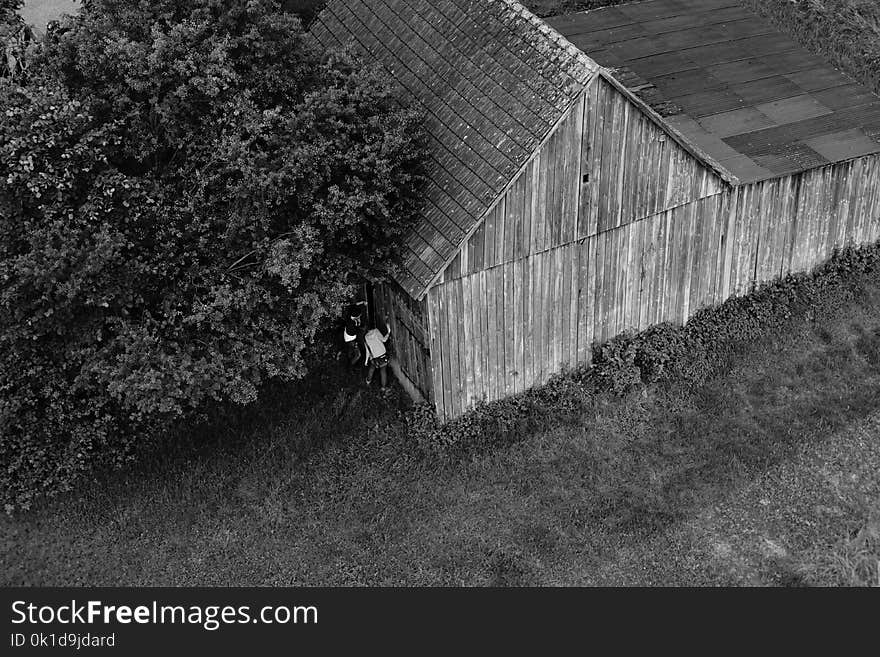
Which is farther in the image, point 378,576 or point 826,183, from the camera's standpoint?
point 826,183

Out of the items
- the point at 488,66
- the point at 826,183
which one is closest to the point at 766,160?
the point at 826,183

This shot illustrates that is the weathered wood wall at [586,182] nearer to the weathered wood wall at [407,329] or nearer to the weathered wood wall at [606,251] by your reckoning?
the weathered wood wall at [606,251]

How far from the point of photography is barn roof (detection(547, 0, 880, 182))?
18281mm

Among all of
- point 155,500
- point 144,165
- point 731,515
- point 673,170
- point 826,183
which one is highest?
point 144,165

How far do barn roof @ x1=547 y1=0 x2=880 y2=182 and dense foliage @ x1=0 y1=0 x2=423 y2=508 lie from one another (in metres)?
7.19

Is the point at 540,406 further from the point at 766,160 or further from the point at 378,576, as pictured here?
the point at 766,160

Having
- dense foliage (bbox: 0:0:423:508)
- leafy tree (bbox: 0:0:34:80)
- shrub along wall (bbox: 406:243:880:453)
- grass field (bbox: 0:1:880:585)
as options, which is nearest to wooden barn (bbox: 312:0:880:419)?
shrub along wall (bbox: 406:243:880:453)

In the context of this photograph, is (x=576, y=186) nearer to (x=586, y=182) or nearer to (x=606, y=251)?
(x=586, y=182)

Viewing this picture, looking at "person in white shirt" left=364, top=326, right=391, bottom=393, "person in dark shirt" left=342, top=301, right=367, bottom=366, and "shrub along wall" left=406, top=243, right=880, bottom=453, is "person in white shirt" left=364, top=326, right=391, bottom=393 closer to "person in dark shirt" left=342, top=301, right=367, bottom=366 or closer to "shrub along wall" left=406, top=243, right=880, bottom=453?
"person in dark shirt" left=342, top=301, right=367, bottom=366

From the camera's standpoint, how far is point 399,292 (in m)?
16.2

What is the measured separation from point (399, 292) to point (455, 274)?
1.59 m

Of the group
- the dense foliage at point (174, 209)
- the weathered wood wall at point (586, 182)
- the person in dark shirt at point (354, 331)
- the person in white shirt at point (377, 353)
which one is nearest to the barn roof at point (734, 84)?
the weathered wood wall at point (586, 182)

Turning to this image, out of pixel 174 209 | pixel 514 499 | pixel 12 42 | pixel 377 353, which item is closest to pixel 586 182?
pixel 377 353

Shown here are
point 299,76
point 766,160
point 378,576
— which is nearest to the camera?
point 378,576
